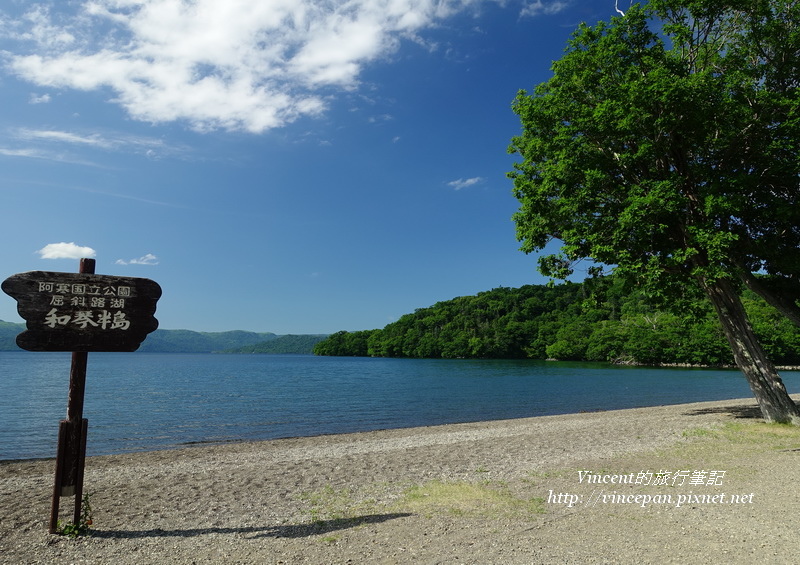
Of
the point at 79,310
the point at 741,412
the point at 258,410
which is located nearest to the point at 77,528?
the point at 79,310

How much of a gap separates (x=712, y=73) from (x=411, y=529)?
1770 cm

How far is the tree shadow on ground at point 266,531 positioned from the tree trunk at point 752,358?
14.9 m

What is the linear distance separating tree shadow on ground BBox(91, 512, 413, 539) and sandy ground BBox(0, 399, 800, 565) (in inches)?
1.2

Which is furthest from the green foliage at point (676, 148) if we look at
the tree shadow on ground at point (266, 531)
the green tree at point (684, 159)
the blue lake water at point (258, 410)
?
the blue lake water at point (258, 410)

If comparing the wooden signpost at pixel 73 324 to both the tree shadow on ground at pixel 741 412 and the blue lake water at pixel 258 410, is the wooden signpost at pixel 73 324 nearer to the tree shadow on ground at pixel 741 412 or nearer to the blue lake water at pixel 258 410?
the blue lake water at pixel 258 410

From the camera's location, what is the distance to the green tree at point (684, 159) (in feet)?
46.8

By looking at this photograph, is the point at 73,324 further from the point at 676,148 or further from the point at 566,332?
the point at 566,332

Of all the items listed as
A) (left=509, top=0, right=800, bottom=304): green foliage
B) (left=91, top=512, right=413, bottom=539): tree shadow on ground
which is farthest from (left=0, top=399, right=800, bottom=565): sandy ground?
(left=509, top=0, right=800, bottom=304): green foliage

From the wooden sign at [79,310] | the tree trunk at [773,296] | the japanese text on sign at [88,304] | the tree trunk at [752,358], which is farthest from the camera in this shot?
the tree trunk at [773,296]

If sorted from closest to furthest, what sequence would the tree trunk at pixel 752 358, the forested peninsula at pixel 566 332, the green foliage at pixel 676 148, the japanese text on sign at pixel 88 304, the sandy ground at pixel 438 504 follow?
the sandy ground at pixel 438 504 < the japanese text on sign at pixel 88 304 < the green foliage at pixel 676 148 < the tree trunk at pixel 752 358 < the forested peninsula at pixel 566 332

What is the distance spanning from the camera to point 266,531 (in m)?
7.39

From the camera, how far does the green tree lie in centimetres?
1427

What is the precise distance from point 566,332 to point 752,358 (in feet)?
425

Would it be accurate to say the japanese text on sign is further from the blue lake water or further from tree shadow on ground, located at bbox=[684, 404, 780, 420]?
tree shadow on ground, located at bbox=[684, 404, 780, 420]
